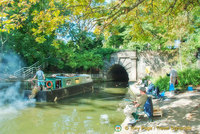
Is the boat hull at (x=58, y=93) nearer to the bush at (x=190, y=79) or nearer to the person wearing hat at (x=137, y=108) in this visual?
the person wearing hat at (x=137, y=108)

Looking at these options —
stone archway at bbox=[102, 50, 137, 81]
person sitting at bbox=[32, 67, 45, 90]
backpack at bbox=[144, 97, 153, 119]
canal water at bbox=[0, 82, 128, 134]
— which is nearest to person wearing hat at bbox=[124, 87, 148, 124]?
backpack at bbox=[144, 97, 153, 119]

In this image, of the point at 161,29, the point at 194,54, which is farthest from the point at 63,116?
the point at 194,54

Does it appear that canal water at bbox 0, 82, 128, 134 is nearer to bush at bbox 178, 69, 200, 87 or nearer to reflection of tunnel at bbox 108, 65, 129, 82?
bush at bbox 178, 69, 200, 87

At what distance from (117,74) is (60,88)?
682 inches

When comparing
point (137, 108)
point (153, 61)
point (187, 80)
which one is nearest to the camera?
point (137, 108)

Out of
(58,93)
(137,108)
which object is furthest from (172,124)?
(58,93)

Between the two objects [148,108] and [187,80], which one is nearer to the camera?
[148,108]

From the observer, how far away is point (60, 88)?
40.2ft

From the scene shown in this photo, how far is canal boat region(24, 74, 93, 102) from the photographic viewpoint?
11.0m

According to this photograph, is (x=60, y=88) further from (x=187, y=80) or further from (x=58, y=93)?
(x=187, y=80)

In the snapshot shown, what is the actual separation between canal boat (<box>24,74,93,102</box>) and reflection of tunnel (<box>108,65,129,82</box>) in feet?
32.1

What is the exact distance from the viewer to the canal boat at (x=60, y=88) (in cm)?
1105

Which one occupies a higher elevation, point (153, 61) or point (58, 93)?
point (153, 61)

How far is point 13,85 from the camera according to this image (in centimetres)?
1460
